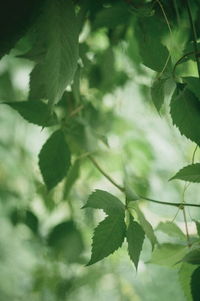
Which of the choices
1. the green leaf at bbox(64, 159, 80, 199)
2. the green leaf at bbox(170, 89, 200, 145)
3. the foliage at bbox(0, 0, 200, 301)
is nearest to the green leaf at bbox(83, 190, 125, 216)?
the foliage at bbox(0, 0, 200, 301)

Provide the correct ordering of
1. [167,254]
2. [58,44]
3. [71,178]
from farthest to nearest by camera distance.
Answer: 1. [71,178]
2. [167,254]
3. [58,44]

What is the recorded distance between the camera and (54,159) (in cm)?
53

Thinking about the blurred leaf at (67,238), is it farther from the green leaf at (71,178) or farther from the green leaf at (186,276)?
the green leaf at (186,276)

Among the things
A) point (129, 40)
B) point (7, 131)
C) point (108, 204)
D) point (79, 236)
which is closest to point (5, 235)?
point (7, 131)

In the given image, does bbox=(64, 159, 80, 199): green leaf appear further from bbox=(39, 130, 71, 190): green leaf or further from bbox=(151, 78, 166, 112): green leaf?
bbox=(151, 78, 166, 112): green leaf

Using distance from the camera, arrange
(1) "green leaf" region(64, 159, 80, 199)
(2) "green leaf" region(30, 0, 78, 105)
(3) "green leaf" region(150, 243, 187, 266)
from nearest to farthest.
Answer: (2) "green leaf" region(30, 0, 78, 105), (3) "green leaf" region(150, 243, 187, 266), (1) "green leaf" region(64, 159, 80, 199)

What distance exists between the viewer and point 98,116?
0.80m

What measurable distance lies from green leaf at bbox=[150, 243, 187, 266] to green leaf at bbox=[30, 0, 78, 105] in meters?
→ 0.27

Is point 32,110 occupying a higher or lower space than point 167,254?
higher

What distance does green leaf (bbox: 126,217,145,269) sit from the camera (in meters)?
0.39

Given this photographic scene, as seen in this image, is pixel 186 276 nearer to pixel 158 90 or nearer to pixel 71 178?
pixel 158 90

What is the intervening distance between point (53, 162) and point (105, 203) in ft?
0.50

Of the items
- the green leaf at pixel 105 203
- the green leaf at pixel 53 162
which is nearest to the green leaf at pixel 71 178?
the green leaf at pixel 53 162

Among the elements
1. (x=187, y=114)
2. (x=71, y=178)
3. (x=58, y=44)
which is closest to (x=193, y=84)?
(x=187, y=114)
